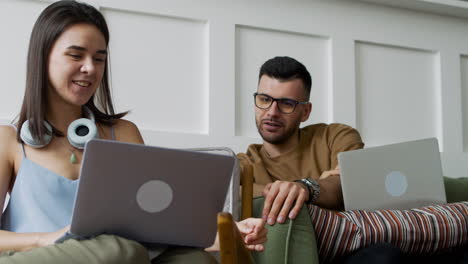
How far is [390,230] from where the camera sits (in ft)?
4.48

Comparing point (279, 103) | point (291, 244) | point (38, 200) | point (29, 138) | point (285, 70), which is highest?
point (285, 70)

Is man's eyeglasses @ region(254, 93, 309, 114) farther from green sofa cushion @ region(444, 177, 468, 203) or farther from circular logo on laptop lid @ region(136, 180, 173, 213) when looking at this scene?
circular logo on laptop lid @ region(136, 180, 173, 213)

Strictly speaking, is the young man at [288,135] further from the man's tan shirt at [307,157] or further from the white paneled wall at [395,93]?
the white paneled wall at [395,93]

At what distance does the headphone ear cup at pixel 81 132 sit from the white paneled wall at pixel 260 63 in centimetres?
60

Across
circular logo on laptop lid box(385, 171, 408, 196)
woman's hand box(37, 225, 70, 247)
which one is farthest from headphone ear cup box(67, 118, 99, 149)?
circular logo on laptop lid box(385, 171, 408, 196)

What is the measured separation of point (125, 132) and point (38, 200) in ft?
0.96

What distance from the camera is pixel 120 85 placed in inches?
79.5

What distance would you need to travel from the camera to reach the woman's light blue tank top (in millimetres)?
1288

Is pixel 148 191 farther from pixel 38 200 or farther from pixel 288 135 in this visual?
pixel 288 135

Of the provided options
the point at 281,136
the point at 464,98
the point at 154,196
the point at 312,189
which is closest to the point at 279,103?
the point at 281,136

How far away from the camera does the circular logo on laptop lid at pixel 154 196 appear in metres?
1.07

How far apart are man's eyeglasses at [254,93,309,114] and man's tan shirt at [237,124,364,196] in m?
0.11

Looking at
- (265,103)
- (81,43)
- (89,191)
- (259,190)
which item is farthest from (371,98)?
(89,191)

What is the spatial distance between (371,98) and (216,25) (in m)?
0.72
